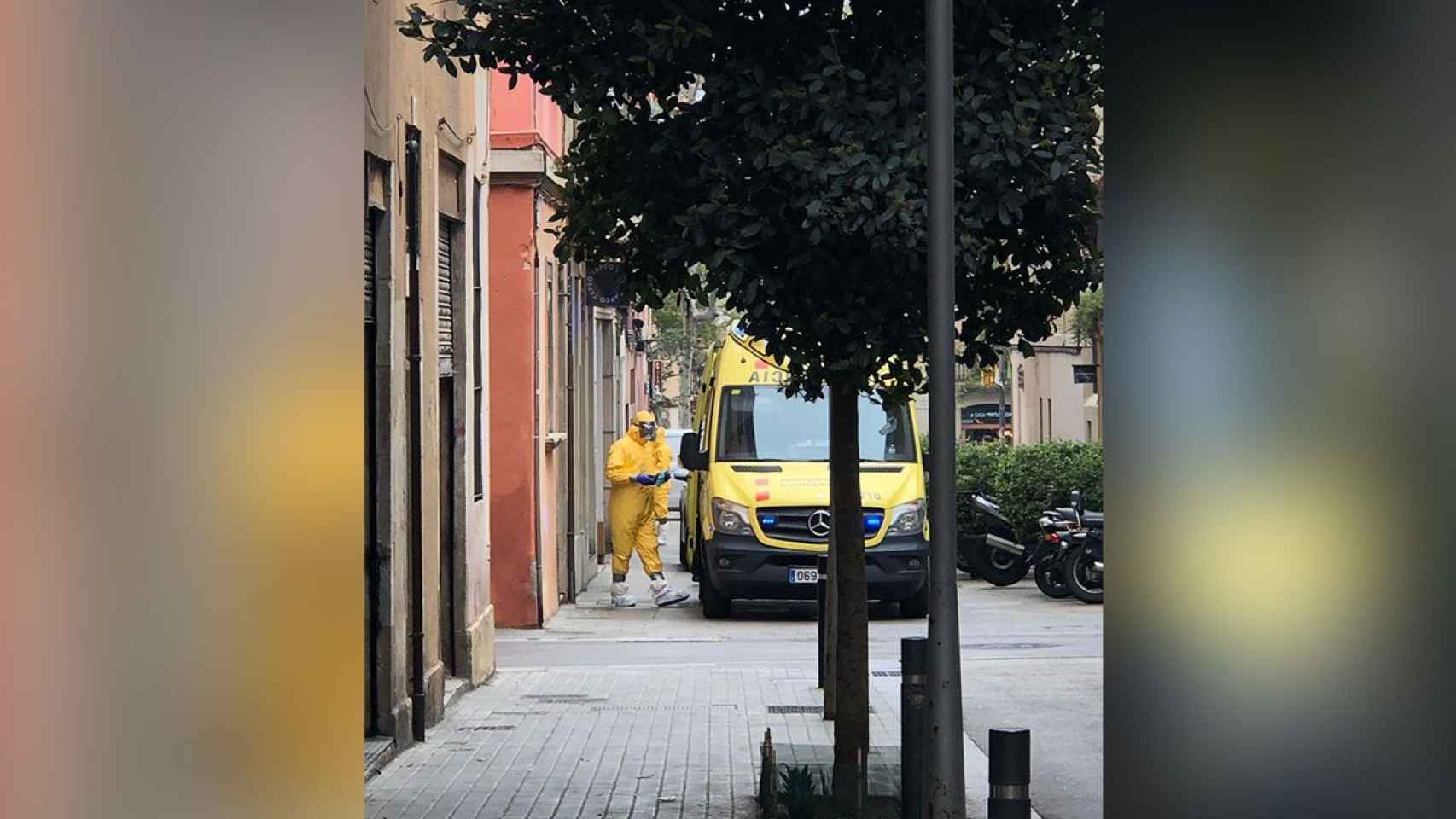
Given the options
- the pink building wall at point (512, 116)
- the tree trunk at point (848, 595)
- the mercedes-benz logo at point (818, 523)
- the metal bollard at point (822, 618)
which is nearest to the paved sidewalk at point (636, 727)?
the metal bollard at point (822, 618)

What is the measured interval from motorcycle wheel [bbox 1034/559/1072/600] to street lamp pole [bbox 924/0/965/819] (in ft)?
47.7

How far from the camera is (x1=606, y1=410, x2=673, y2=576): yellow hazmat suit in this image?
846 inches

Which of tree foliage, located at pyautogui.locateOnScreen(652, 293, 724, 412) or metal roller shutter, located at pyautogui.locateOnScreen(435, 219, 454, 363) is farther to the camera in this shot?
tree foliage, located at pyautogui.locateOnScreen(652, 293, 724, 412)

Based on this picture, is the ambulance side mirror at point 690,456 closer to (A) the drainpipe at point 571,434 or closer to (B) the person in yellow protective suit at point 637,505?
(B) the person in yellow protective suit at point 637,505

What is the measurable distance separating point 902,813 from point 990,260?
8.30ft

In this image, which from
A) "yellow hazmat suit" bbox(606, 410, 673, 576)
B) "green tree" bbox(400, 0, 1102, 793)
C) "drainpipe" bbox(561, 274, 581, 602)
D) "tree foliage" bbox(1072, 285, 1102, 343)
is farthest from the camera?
"tree foliage" bbox(1072, 285, 1102, 343)

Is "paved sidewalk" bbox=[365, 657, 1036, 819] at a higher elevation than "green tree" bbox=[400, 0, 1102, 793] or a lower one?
lower

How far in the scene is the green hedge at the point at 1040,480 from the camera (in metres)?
23.6

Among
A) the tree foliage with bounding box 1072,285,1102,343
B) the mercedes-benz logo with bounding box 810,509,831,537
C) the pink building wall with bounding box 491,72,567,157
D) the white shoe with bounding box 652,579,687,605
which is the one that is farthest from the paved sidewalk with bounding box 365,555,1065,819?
the tree foliage with bounding box 1072,285,1102,343

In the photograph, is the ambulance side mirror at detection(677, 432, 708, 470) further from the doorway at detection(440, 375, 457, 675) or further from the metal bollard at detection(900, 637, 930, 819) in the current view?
the metal bollard at detection(900, 637, 930, 819)

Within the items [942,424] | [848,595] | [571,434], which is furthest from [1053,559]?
[942,424]

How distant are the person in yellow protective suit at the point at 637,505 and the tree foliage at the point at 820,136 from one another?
12641 mm
